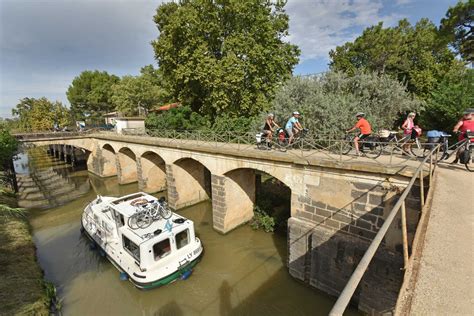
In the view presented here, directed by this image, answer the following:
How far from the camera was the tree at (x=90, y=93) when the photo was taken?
51844 millimetres

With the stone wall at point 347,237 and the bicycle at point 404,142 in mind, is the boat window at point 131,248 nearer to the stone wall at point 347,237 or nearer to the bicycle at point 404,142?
the stone wall at point 347,237

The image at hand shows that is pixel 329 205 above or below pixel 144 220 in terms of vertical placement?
above

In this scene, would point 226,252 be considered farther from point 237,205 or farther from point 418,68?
point 418,68

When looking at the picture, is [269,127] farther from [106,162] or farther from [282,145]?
[106,162]

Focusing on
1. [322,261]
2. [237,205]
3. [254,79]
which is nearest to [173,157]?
[237,205]

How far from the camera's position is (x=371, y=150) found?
328 inches

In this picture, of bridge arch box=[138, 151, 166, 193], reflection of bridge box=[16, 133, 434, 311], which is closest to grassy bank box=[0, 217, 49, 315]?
reflection of bridge box=[16, 133, 434, 311]

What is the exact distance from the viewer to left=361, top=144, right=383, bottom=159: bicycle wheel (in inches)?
310

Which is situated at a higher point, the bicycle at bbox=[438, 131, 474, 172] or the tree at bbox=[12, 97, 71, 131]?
the tree at bbox=[12, 97, 71, 131]

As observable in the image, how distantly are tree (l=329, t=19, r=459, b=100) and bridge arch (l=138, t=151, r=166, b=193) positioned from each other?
71.2 ft

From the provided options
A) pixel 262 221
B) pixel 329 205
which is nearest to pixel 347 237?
pixel 329 205

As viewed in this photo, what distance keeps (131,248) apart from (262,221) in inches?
254

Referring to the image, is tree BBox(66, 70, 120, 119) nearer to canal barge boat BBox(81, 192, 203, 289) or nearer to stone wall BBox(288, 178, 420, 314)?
canal barge boat BBox(81, 192, 203, 289)

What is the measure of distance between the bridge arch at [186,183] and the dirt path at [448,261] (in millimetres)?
12734
